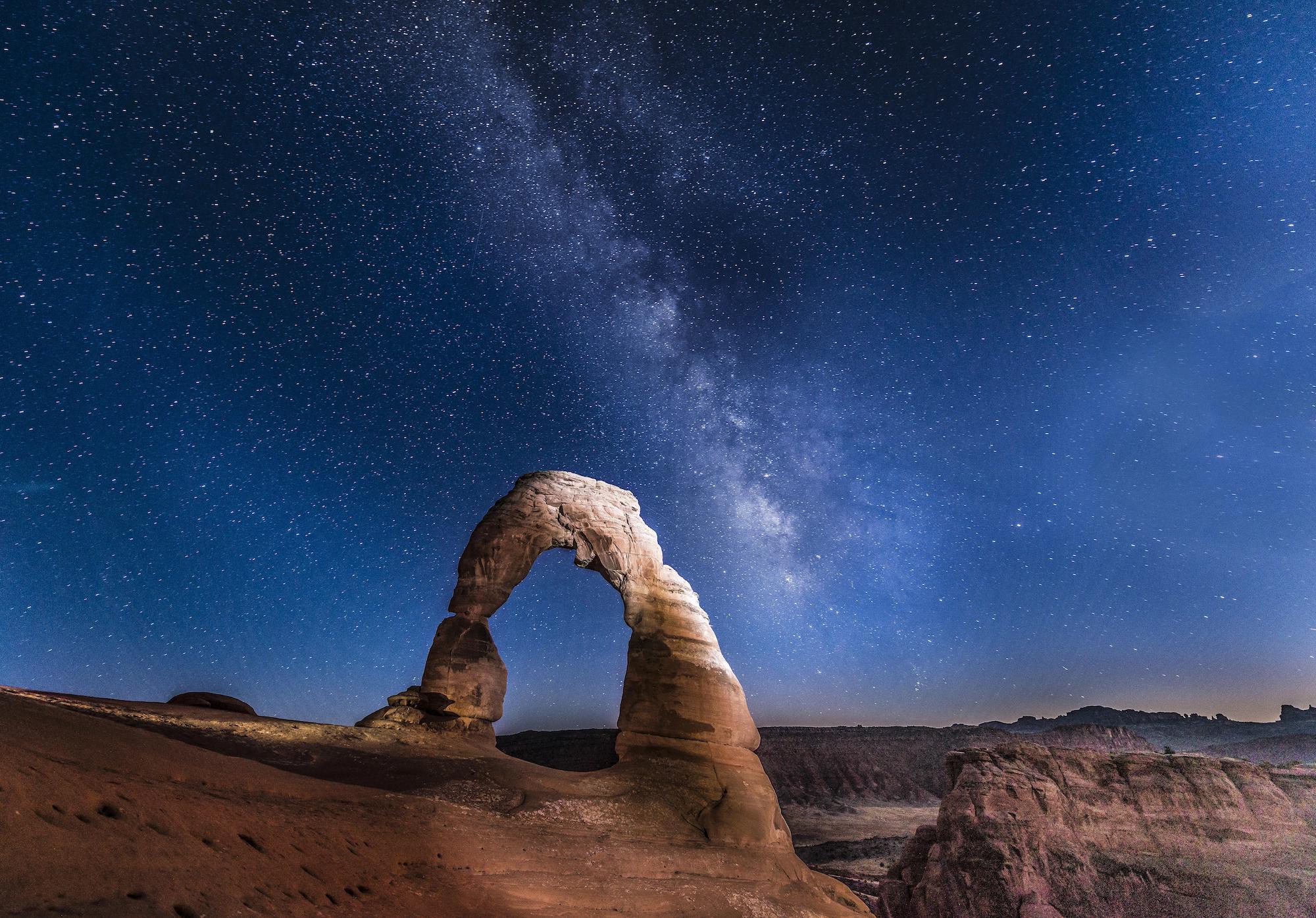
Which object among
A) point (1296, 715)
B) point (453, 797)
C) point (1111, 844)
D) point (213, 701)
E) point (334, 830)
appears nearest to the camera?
point (334, 830)

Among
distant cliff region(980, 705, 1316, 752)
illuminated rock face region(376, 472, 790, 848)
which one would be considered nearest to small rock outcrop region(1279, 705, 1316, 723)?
distant cliff region(980, 705, 1316, 752)

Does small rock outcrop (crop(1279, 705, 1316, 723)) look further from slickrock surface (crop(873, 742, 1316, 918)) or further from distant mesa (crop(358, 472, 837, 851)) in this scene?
distant mesa (crop(358, 472, 837, 851))

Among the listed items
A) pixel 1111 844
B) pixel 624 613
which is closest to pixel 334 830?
→ pixel 624 613

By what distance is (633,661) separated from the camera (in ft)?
53.6

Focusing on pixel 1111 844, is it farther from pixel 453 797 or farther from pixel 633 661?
pixel 453 797

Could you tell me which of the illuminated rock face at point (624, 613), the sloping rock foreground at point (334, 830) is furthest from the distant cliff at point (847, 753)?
the sloping rock foreground at point (334, 830)

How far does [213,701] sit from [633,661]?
1048 centimetres

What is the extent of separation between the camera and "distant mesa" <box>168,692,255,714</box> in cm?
1510

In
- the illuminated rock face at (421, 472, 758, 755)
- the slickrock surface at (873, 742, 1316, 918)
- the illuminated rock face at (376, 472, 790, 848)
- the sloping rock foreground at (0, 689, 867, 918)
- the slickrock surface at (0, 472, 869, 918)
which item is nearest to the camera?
the sloping rock foreground at (0, 689, 867, 918)

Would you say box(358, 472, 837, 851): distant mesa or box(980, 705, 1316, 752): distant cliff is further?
box(980, 705, 1316, 752): distant cliff

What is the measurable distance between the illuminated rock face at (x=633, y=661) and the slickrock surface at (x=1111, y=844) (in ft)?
56.5

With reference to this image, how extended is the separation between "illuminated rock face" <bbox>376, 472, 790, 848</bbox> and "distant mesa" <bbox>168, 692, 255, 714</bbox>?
3100 millimetres

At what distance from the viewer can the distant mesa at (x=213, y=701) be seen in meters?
15.1

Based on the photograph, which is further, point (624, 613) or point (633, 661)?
point (624, 613)
